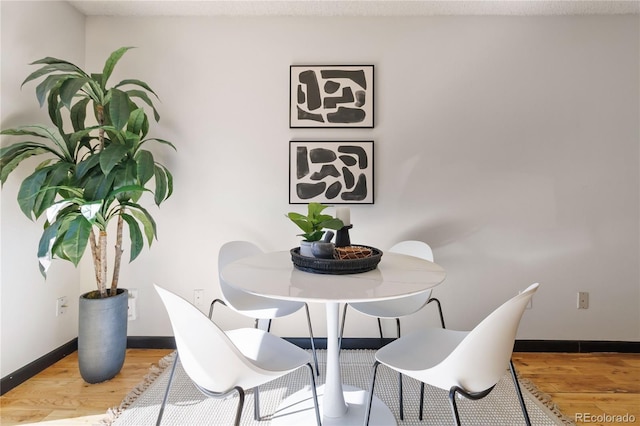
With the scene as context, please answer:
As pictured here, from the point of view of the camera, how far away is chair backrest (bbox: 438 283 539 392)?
3.33ft

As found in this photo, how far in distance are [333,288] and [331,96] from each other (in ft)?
5.19

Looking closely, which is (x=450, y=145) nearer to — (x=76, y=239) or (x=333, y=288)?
(x=333, y=288)

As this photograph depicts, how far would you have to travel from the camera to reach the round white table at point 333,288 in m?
1.15

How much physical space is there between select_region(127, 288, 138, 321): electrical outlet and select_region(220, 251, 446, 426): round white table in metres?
1.26

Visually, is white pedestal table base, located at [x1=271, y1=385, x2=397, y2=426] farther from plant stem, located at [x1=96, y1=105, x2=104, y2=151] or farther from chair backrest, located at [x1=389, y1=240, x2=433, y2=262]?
plant stem, located at [x1=96, y1=105, x2=104, y2=151]

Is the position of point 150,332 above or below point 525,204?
below

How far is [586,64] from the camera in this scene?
233cm

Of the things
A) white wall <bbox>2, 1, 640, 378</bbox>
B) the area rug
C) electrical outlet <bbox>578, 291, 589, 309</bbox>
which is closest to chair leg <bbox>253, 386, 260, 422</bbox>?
the area rug

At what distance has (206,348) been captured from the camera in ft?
3.40

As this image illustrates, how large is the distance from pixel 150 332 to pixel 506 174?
2.80 m

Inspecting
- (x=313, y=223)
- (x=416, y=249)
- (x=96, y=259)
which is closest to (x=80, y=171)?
(x=96, y=259)

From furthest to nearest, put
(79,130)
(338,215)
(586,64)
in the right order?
(586,64) < (79,130) < (338,215)

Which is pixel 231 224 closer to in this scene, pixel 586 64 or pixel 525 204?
pixel 525 204

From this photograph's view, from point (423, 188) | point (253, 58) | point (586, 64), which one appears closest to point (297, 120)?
point (253, 58)
